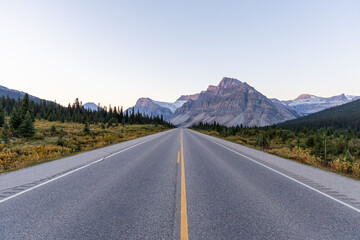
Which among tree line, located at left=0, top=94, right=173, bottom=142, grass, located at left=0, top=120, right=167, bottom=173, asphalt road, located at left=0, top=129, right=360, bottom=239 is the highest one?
tree line, located at left=0, top=94, right=173, bottom=142

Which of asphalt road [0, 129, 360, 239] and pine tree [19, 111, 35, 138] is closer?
asphalt road [0, 129, 360, 239]

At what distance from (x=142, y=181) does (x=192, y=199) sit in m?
2.20

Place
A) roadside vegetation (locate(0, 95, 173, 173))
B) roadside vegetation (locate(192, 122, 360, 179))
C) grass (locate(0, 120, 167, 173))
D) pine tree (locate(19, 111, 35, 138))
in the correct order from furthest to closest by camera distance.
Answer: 1. pine tree (locate(19, 111, 35, 138))
2. roadside vegetation (locate(0, 95, 173, 173))
3. grass (locate(0, 120, 167, 173))
4. roadside vegetation (locate(192, 122, 360, 179))

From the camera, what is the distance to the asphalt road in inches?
121

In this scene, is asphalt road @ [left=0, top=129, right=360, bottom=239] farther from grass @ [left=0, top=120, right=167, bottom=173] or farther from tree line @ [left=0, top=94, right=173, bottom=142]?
tree line @ [left=0, top=94, right=173, bottom=142]

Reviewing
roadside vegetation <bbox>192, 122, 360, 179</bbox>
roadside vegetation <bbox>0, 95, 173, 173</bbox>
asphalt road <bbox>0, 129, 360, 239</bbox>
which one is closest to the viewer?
asphalt road <bbox>0, 129, 360, 239</bbox>

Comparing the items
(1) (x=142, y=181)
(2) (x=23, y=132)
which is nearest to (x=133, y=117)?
(2) (x=23, y=132)

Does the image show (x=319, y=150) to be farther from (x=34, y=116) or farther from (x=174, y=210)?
(x=34, y=116)

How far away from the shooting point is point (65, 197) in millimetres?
4508

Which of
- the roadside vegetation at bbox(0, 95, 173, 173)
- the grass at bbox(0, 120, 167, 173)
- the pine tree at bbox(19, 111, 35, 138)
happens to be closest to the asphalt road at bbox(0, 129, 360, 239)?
the grass at bbox(0, 120, 167, 173)

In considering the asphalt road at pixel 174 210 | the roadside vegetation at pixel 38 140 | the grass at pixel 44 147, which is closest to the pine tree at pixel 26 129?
the roadside vegetation at pixel 38 140

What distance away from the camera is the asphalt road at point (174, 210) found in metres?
3.06

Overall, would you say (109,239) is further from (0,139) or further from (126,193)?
(0,139)

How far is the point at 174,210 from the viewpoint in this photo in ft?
12.6
